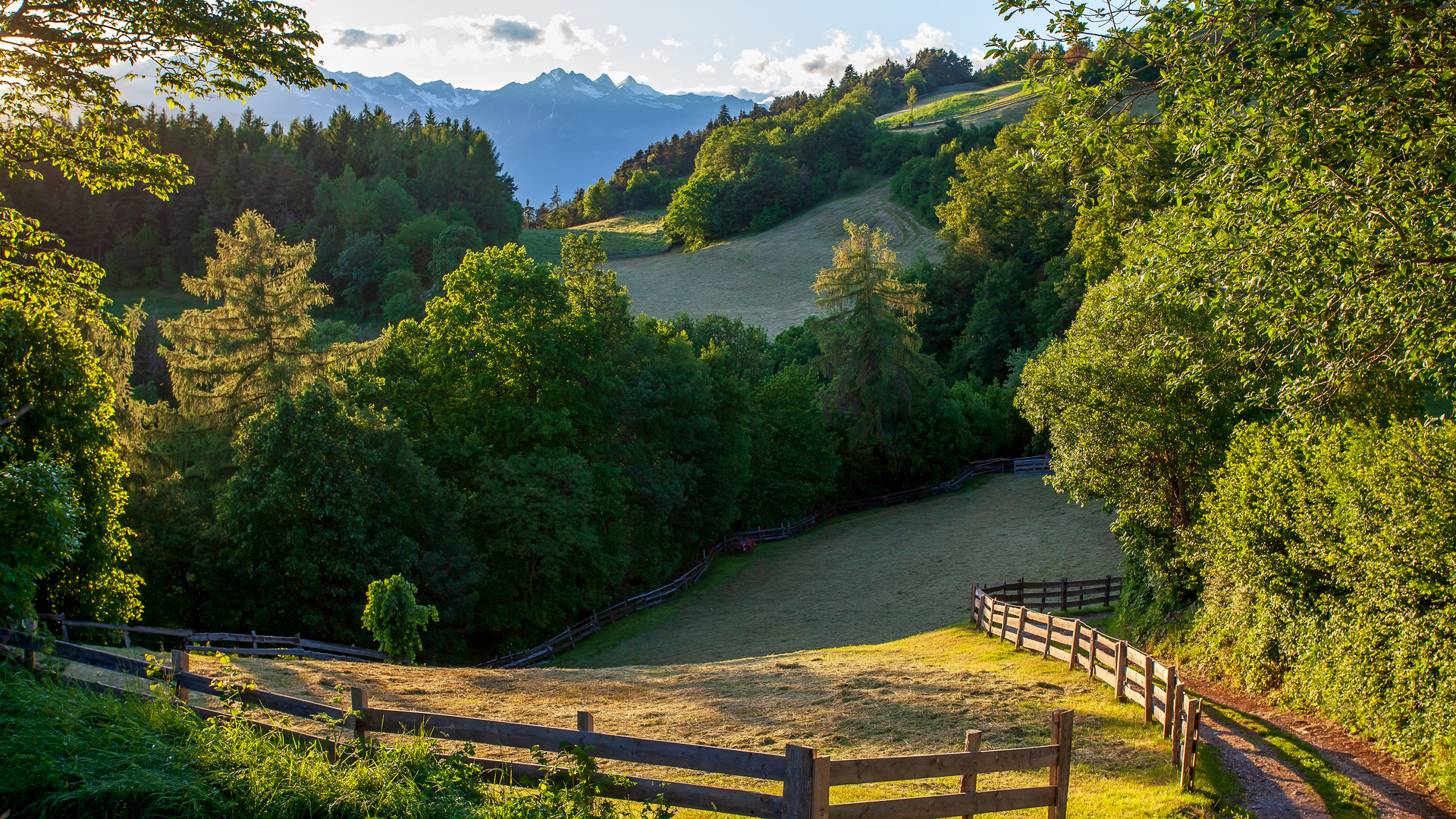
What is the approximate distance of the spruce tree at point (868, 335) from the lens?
156 feet

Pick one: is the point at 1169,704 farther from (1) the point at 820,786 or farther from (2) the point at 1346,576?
(1) the point at 820,786

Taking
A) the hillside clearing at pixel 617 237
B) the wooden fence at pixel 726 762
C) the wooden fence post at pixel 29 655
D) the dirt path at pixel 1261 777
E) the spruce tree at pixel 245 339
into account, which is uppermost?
the hillside clearing at pixel 617 237

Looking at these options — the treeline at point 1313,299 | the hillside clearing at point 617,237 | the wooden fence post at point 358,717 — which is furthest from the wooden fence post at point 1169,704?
the hillside clearing at point 617,237

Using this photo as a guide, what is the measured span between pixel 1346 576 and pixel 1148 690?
3.60m

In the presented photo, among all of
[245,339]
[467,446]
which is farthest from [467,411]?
[245,339]

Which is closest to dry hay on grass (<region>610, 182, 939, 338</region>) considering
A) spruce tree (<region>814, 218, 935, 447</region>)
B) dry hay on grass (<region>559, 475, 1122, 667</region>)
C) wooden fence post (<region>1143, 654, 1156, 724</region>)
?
spruce tree (<region>814, 218, 935, 447</region>)

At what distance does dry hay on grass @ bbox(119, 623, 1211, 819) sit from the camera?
10477 millimetres

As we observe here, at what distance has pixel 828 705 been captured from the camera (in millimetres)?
14086

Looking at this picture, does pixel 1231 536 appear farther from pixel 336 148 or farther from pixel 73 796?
pixel 336 148

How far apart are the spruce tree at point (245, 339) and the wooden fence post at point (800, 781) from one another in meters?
30.0

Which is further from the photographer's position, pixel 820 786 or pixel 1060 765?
pixel 1060 765

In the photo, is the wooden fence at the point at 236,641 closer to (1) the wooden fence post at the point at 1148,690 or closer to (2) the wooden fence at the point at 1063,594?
(1) the wooden fence post at the point at 1148,690

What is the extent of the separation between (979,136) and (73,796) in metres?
98.7

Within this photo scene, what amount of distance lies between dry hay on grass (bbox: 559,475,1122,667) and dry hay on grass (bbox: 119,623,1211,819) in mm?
9049
